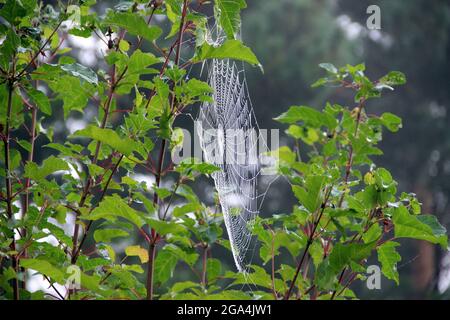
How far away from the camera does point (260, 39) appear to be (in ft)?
33.5

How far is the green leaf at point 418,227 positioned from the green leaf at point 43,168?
0.77 metres

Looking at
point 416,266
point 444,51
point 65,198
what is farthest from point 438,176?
point 65,198

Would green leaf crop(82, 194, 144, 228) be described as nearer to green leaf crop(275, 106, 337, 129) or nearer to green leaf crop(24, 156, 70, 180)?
green leaf crop(24, 156, 70, 180)

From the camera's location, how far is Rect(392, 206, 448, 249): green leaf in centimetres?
156

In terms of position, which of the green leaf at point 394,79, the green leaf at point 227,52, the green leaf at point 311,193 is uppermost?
the green leaf at point 394,79

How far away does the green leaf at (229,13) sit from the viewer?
156 centimetres

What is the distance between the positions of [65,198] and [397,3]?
10105 mm

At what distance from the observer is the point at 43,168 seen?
1617 millimetres

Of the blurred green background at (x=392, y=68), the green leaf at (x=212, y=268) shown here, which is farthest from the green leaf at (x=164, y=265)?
the blurred green background at (x=392, y=68)

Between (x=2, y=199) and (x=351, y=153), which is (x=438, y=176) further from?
(x=2, y=199)

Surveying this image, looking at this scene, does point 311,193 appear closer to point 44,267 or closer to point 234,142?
point 44,267

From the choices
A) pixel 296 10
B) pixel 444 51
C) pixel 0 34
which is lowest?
pixel 0 34

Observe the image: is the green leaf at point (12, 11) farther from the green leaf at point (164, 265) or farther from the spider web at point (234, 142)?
the spider web at point (234, 142)

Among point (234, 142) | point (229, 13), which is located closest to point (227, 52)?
point (229, 13)
